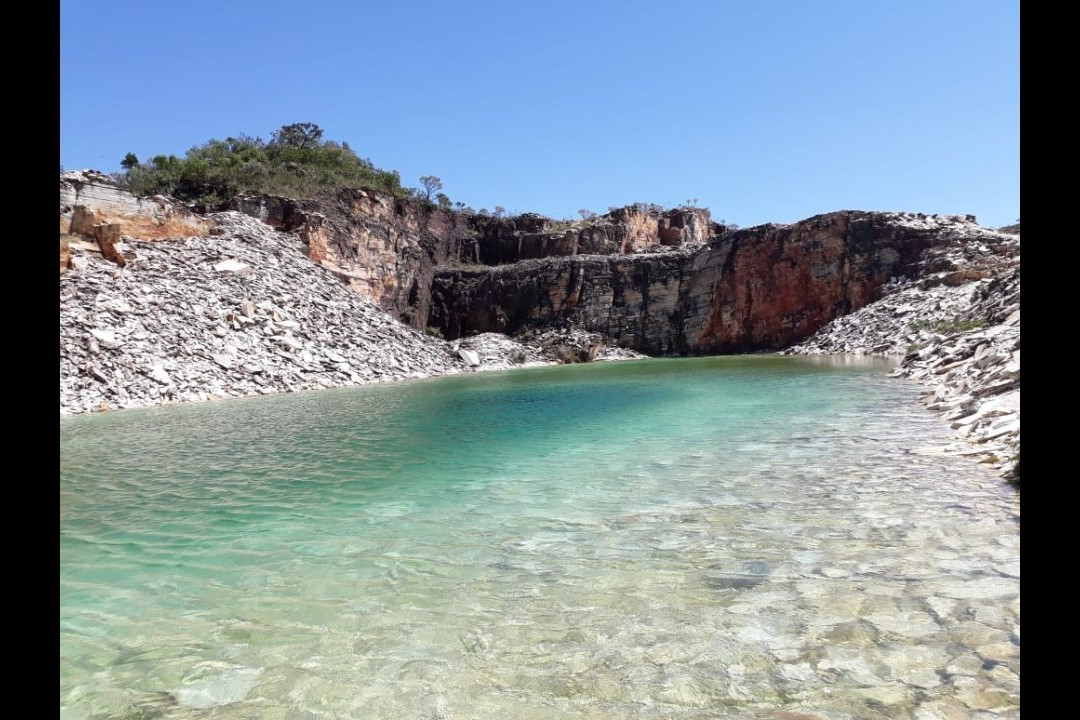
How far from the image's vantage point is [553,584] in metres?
3.52

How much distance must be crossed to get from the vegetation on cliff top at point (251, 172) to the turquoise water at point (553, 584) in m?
25.5

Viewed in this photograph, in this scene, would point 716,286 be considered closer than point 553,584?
No

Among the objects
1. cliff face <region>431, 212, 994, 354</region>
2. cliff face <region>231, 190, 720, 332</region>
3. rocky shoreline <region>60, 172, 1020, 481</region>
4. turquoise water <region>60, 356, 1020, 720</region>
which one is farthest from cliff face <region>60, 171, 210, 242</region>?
cliff face <region>431, 212, 994, 354</region>

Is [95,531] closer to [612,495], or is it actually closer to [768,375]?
[612,495]

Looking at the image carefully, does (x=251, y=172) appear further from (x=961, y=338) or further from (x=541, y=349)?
(x=961, y=338)

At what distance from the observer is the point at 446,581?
3645 mm

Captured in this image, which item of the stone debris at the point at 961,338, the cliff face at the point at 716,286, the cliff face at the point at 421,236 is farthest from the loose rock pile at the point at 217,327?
the stone debris at the point at 961,338

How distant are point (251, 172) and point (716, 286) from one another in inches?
1148

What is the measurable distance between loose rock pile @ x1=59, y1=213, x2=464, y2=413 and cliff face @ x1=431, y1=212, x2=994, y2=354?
1364 cm

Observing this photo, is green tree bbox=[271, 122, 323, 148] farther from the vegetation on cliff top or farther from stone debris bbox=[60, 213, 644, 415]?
stone debris bbox=[60, 213, 644, 415]

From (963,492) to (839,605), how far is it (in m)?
2.45

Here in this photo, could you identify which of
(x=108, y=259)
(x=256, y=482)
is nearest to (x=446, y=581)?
(x=256, y=482)

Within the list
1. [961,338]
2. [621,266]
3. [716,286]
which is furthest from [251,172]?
[961,338]

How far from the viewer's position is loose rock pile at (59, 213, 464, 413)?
655 inches
